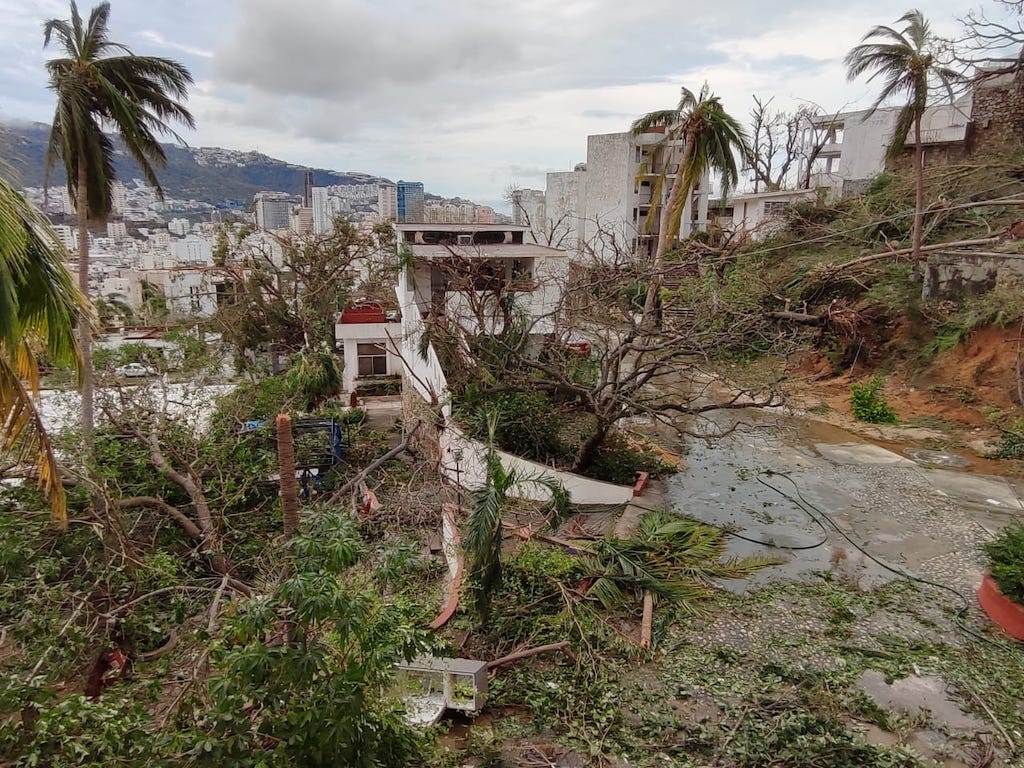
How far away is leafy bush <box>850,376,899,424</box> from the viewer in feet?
44.9

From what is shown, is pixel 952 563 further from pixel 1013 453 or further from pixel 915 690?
pixel 1013 453

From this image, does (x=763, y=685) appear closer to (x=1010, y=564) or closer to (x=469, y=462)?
(x=1010, y=564)

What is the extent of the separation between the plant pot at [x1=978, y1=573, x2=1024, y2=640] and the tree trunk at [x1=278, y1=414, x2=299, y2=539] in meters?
7.07

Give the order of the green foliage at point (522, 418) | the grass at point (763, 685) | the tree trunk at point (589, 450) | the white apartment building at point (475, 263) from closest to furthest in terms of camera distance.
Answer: the grass at point (763, 685), the tree trunk at point (589, 450), the green foliage at point (522, 418), the white apartment building at point (475, 263)

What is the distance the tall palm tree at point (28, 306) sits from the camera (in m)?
3.47

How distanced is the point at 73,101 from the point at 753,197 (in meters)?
33.1

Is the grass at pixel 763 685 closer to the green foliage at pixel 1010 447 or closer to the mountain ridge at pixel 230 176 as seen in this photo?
the green foliage at pixel 1010 447

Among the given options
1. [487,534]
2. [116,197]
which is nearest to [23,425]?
[487,534]

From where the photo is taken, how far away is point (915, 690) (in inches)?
220

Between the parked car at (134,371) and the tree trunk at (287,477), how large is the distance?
24.2 ft

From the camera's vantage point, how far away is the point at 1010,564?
621 centimetres

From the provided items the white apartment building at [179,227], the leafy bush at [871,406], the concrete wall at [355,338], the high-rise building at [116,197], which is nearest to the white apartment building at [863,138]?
the leafy bush at [871,406]

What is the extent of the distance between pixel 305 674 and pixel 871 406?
13901 millimetres

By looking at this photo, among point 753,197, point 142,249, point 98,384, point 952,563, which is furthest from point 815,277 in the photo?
point 142,249
